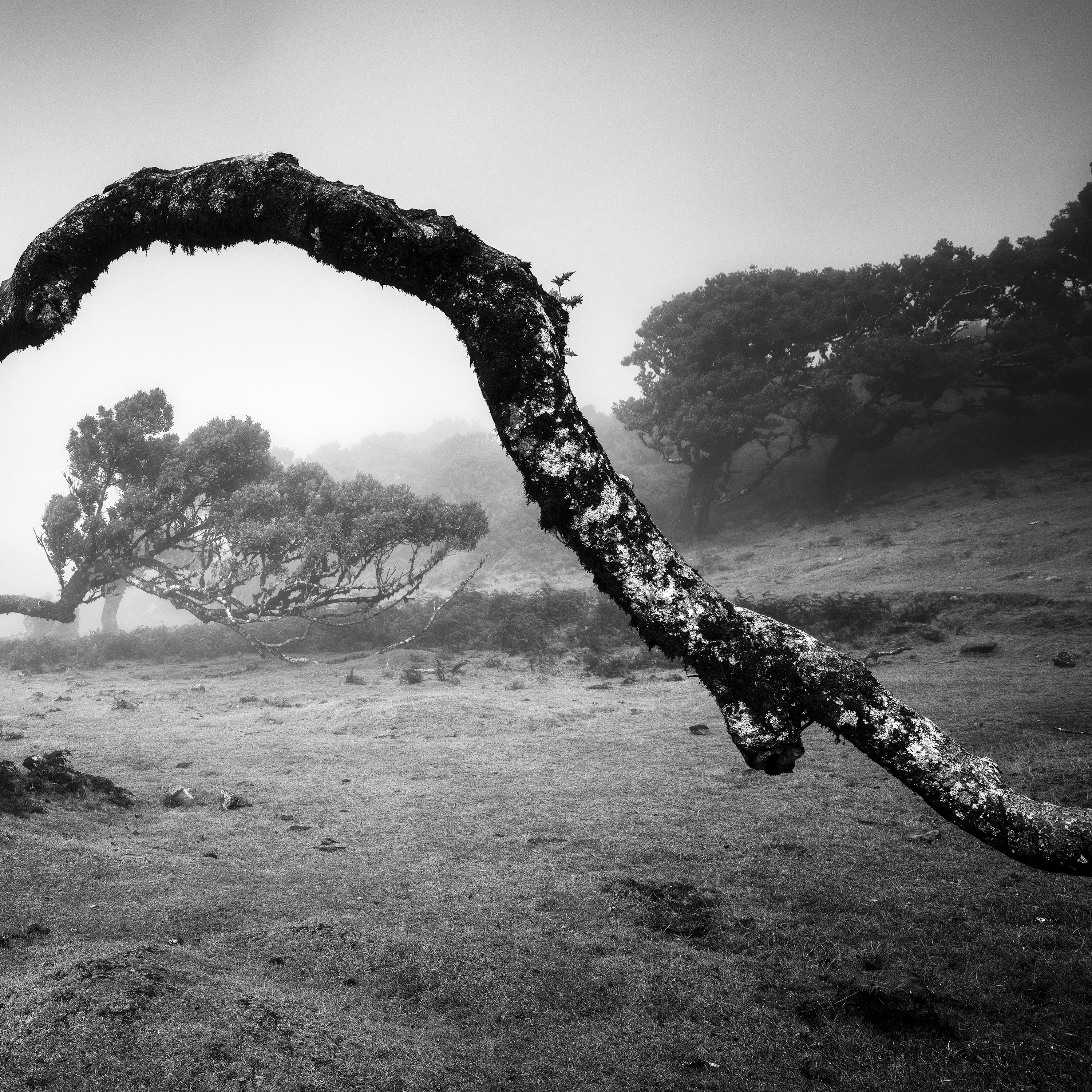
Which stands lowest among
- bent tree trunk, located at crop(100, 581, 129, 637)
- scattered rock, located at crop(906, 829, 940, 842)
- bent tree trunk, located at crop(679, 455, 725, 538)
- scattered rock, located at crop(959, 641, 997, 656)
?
bent tree trunk, located at crop(100, 581, 129, 637)

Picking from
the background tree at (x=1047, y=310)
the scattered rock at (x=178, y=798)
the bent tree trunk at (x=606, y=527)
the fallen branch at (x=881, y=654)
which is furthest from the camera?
the background tree at (x=1047, y=310)

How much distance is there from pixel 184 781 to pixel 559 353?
8.25 meters

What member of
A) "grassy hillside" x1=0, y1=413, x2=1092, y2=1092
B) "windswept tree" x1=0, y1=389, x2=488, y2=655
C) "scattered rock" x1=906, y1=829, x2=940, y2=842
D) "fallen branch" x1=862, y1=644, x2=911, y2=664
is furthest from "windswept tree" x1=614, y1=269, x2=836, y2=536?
"scattered rock" x1=906, y1=829, x2=940, y2=842

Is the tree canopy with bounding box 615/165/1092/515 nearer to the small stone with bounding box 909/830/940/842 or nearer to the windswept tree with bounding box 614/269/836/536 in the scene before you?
the windswept tree with bounding box 614/269/836/536

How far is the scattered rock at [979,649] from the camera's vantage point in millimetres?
13516

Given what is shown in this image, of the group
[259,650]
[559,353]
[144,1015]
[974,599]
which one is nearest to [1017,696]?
[974,599]

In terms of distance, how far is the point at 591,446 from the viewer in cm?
277

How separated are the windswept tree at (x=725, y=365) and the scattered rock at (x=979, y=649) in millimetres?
17781

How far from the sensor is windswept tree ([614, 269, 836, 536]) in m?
30.5

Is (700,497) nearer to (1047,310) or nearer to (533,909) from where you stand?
(1047,310)

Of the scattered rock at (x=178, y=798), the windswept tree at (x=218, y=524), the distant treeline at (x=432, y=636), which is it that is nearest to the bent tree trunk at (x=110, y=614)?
the distant treeline at (x=432, y=636)

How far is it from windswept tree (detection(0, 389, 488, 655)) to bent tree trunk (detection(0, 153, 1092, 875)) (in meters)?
17.7

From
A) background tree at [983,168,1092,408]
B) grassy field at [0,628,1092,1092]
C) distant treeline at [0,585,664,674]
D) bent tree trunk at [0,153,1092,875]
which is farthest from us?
background tree at [983,168,1092,408]

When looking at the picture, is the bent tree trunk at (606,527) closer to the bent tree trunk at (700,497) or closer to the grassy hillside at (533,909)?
the grassy hillside at (533,909)
